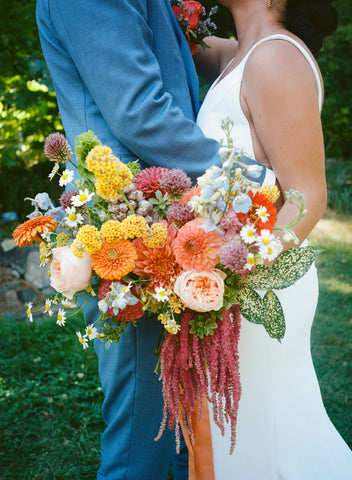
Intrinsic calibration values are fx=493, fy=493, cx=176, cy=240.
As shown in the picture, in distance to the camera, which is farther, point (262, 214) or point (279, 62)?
point (279, 62)

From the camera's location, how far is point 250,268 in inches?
47.3

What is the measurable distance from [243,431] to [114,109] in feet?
4.07

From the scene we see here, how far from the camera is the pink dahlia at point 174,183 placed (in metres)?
1.30

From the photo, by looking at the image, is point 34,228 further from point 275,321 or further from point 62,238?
point 275,321

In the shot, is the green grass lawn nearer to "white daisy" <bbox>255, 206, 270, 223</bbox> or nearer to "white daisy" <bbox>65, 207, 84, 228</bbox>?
"white daisy" <bbox>65, 207, 84, 228</bbox>

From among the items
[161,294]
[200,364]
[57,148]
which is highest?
[57,148]

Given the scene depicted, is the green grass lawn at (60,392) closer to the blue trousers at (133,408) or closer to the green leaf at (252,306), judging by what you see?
the blue trousers at (133,408)

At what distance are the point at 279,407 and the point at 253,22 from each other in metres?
1.43

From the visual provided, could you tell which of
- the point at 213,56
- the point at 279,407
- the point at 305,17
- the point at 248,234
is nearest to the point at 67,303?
the point at 248,234

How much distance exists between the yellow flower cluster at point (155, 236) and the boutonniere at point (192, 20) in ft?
3.52

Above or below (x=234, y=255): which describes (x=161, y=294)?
below

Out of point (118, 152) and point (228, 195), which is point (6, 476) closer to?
point (118, 152)

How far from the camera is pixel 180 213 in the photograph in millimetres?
1292

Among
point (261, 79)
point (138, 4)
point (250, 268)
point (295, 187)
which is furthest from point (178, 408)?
point (138, 4)
